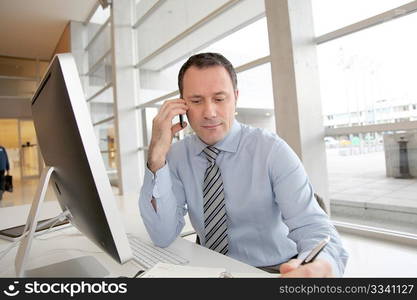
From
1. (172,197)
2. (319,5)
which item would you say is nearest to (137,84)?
(319,5)

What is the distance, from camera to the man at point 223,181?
3.64 feet

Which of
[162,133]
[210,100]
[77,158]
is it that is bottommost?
[77,158]

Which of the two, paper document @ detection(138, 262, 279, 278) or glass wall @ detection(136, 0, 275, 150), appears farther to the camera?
glass wall @ detection(136, 0, 275, 150)

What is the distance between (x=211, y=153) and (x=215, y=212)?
241 mm

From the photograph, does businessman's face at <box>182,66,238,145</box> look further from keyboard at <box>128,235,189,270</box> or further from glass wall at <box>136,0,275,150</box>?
glass wall at <box>136,0,275,150</box>

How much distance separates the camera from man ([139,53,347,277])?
43.7 inches

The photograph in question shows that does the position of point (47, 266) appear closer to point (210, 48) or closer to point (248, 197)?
point (248, 197)

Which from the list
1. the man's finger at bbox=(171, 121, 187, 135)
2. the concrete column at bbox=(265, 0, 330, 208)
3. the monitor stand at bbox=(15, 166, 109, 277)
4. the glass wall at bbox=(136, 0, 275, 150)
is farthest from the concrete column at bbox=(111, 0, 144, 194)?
the monitor stand at bbox=(15, 166, 109, 277)

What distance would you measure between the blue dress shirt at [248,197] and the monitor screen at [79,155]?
384 mm

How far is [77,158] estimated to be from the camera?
609 millimetres

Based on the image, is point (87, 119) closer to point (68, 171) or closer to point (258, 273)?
point (68, 171)

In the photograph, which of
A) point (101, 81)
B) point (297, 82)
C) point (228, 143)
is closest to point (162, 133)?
point (228, 143)

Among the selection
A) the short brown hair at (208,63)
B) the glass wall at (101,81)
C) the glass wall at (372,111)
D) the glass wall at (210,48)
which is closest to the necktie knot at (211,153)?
the short brown hair at (208,63)

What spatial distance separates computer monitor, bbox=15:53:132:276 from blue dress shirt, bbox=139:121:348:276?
1.22 ft
